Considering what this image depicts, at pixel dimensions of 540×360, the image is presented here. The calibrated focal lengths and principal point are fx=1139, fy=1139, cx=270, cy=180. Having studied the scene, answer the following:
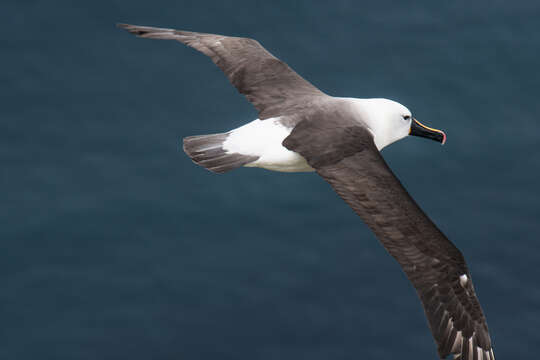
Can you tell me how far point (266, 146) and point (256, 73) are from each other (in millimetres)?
1348

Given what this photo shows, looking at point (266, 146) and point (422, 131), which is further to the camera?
point (422, 131)

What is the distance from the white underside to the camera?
35.2 feet

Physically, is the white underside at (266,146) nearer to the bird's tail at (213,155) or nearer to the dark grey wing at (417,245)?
the bird's tail at (213,155)

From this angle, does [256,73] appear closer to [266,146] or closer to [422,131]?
[266,146]

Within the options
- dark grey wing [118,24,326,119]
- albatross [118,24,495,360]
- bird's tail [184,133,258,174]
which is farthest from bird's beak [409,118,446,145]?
bird's tail [184,133,258,174]

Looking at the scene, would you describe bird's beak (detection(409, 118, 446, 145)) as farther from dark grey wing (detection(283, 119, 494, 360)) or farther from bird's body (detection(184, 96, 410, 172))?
dark grey wing (detection(283, 119, 494, 360))

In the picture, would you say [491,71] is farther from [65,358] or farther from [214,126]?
[65,358]

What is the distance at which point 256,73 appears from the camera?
11.8 m

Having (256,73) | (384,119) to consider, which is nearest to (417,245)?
(384,119)

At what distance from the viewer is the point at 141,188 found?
15016mm

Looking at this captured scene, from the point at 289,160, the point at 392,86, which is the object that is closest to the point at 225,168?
the point at 289,160

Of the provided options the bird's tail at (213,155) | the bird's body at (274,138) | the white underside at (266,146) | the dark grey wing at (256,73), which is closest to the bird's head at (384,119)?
the bird's body at (274,138)

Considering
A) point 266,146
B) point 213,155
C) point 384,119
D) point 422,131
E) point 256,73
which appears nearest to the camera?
point 266,146

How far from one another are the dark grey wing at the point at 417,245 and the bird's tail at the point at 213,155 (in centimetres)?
67
